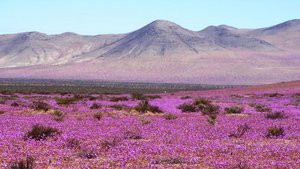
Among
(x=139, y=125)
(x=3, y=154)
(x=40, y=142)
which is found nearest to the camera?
(x=3, y=154)

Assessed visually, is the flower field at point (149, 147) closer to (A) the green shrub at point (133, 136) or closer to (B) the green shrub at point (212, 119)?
(A) the green shrub at point (133, 136)

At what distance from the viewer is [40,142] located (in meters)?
12.8

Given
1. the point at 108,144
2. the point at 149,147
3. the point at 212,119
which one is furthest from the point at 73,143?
the point at 212,119

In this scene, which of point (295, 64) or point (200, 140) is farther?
point (295, 64)

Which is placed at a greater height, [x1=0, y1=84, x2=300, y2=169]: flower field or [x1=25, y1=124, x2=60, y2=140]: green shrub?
[x1=25, y1=124, x2=60, y2=140]: green shrub

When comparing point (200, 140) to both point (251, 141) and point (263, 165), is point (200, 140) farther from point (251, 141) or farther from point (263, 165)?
point (263, 165)

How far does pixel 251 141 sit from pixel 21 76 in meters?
180

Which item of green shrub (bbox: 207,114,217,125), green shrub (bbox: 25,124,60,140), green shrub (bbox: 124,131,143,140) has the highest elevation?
green shrub (bbox: 25,124,60,140)

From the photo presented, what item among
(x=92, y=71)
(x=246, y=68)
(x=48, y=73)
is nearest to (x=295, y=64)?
(x=246, y=68)

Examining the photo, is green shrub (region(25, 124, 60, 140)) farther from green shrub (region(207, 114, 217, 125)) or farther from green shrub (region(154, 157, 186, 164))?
green shrub (region(207, 114, 217, 125))

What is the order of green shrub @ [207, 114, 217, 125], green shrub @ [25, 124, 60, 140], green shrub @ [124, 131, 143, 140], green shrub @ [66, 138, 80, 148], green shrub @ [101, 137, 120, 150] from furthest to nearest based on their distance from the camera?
green shrub @ [207, 114, 217, 125] → green shrub @ [124, 131, 143, 140] → green shrub @ [25, 124, 60, 140] → green shrub @ [66, 138, 80, 148] → green shrub @ [101, 137, 120, 150]

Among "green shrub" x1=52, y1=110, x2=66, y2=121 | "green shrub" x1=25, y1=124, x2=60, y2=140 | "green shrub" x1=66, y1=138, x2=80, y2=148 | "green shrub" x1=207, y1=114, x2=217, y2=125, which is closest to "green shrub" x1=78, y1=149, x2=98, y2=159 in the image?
"green shrub" x1=66, y1=138, x2=80, y2=148

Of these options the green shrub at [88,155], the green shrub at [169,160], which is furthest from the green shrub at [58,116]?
the green shrub at [169,160]

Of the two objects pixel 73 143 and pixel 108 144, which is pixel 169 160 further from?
pixel 73 143
